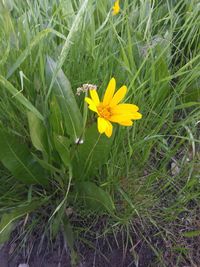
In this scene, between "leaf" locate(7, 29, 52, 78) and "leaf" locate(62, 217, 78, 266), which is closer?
"leaf" locate(7, 29, 52, 78)

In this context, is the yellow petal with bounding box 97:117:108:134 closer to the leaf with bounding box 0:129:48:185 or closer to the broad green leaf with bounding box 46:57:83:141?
the broad green leaf with bounding box 46:57:83:141

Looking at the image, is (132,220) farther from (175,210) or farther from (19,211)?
(19,211)

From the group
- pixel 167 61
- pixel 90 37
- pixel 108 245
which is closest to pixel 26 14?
pixel 90 37

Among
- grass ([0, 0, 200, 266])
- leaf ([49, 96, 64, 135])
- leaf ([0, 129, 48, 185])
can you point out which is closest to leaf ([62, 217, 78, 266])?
grass ([0, 0, 200, 266])

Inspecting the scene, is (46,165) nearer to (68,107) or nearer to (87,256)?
(68,107)

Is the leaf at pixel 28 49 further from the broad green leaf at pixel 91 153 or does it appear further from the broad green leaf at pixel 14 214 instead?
the broad green leaf at pixel 14 214
